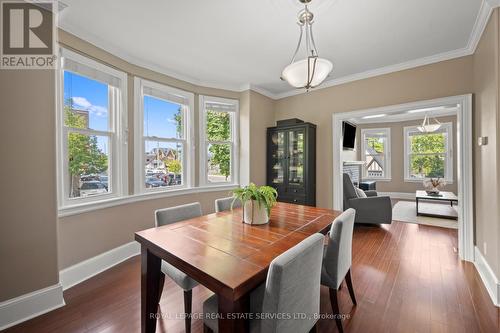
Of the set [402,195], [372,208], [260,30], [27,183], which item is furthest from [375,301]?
[402,195]

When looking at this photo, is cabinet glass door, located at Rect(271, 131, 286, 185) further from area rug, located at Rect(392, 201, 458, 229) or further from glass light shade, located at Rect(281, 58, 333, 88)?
area rug, located at Rect(392, 201, 458, 229)

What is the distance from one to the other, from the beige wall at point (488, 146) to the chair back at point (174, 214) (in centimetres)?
273

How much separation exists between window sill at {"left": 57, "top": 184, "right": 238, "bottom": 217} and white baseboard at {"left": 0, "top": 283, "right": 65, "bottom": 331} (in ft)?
2.22

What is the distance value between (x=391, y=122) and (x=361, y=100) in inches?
182

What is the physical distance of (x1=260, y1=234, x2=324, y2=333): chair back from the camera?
3.07 feet

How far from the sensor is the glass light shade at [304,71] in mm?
1683

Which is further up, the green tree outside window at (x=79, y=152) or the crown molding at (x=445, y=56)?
the crown molding at (x=445, y=56)

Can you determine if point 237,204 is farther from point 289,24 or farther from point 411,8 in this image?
point 411,8

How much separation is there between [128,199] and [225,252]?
85.6 inches

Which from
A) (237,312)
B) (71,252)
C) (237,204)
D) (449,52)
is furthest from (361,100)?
(71,252)

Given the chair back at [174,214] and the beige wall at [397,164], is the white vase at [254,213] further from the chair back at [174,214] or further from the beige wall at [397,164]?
the beige wall at [397,164]

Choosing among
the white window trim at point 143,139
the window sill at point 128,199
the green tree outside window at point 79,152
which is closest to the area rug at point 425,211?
the window sill at point 128,199

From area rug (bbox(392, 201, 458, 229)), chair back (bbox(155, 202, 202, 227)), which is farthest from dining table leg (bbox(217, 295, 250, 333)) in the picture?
area rug (bbox(392, 201, 458, 229))

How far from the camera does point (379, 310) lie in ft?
6.05
